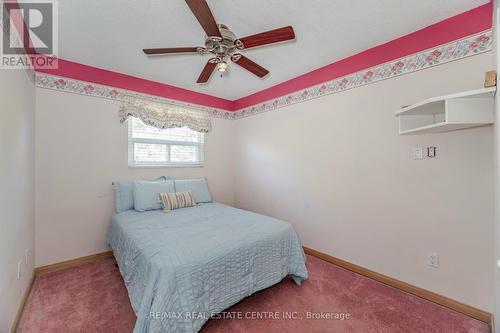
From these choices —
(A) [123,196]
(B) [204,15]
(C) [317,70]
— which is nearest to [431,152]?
(C) [317,70]

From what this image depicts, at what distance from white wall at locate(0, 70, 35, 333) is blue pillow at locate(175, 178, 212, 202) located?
4.79ft

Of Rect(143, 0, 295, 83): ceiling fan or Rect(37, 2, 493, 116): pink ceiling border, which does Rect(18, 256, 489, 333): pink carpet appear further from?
Rect(37, 2, 493, 116): pink ceiling border

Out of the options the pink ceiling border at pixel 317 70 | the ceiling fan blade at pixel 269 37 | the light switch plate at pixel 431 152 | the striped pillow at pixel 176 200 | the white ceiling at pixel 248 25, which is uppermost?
the white ceiling at pixel 248 25

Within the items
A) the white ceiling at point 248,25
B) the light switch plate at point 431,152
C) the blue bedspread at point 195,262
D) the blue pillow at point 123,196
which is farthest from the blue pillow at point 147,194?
the light switch plate at point 431,152

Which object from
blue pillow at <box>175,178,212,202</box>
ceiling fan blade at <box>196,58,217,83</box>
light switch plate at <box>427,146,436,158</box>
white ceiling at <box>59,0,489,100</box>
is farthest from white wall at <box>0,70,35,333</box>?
light switch plate at <box>427,146,436,158</box>

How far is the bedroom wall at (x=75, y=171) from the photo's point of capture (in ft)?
7.71

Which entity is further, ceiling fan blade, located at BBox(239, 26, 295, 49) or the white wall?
ceiling fan blade, located at BBox(239, 26, 295, 49)

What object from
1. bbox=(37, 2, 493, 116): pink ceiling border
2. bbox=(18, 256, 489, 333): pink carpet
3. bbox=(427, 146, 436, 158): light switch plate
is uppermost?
bbox=(37, 2, 493, 116): pink ceiling border

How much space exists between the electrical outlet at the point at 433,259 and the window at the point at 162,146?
3001 mm

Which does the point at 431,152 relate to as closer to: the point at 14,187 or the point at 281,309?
the point at 281,309

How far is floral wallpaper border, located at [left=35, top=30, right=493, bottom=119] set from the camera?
1732 mm

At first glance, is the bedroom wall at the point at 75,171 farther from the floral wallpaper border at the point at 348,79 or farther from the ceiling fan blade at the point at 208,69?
the ceiling fan blade at the point at 208,69

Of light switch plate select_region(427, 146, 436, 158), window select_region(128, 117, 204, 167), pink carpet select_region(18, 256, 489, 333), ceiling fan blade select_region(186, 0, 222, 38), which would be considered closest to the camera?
ceiling fan blade select_region(186, 0, 222, 38)

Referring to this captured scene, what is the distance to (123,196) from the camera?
267cm
